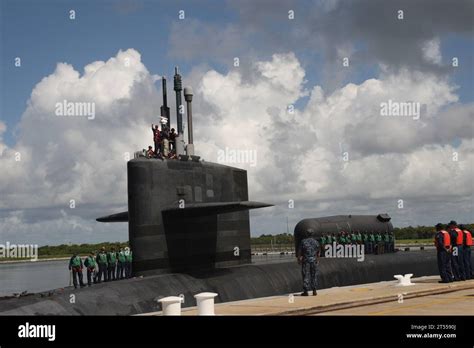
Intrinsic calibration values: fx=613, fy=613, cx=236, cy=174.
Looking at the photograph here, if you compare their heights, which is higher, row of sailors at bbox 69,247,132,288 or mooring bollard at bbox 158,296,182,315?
row of sailors at bbox 69,247,132,288

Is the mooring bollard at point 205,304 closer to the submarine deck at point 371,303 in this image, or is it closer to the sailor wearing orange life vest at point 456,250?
the submarine deck at point 371,303

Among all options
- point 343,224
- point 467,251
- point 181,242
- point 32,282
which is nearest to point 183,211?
point 181,242

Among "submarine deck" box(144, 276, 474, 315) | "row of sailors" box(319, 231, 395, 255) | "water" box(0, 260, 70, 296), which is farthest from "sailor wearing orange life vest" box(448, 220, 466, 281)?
"water" box(0, 260, 70, 296)

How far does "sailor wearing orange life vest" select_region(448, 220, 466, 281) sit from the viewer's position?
52.3 ft

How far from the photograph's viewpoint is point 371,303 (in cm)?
1177

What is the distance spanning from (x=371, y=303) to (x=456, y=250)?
529 centimetres

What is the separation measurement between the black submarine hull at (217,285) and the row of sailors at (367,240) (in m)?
1.04

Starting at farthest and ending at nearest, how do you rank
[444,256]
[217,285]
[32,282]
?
[32,282] < [217,285] < [444,256]

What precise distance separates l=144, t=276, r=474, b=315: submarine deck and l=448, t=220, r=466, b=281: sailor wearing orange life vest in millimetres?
1791

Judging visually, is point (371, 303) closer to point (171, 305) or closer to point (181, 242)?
point (171, 305)

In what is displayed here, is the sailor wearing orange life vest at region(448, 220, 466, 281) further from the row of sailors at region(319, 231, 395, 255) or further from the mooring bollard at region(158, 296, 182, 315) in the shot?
the mooring bollard at region(158, 296, 182, 315)

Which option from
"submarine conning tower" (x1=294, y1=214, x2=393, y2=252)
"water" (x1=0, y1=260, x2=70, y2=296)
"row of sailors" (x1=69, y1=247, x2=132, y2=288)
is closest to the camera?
"row of sailors" (x1=69, y1=247, x2=132, y2=288)
